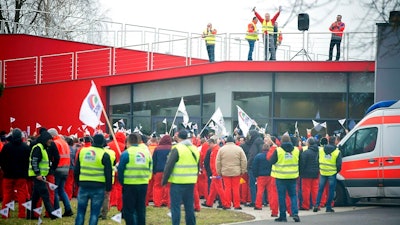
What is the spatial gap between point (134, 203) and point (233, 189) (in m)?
7.04

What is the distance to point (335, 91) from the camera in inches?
1266

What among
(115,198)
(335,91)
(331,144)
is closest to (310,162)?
(331,144)

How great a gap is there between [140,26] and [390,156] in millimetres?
17772

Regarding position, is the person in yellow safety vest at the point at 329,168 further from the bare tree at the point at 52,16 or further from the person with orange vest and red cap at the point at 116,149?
the bare tree at the point at 52,16

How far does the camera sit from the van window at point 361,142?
22.4 metres

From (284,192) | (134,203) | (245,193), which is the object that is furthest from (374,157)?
(134,203)

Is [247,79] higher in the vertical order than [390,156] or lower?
higher

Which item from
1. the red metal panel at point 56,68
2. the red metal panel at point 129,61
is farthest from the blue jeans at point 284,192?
the red metal panel at point 56,68

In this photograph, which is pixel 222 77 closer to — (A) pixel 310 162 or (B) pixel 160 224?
(A) pixel 310 162

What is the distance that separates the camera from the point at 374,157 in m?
22.3

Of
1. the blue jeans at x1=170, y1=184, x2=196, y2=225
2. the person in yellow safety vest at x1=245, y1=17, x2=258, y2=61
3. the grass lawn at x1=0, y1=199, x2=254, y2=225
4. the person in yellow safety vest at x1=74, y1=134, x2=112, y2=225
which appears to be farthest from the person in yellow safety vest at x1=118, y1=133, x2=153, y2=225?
the person in yellow safety vest at x1=245, y1=17, x2=258, y2=61

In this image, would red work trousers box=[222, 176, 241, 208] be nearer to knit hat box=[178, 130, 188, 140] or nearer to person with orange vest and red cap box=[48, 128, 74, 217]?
person with orange vest and red cap box=[48, 128, 74, 217]

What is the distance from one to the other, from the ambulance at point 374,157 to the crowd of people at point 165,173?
0.59 metres

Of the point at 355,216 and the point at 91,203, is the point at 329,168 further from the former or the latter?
the point at 91,203
